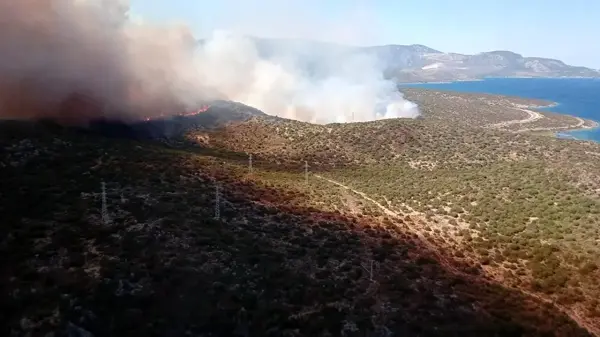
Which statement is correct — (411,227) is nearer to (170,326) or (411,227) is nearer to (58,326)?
(170,326)

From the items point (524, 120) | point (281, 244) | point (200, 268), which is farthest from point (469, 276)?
point (524, 120)

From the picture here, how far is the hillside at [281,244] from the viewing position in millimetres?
23188

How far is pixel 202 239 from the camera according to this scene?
29.9 m

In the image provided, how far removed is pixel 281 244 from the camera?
1264 inches

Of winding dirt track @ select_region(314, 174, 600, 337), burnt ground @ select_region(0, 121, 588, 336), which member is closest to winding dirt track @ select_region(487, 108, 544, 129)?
winding dirt track @ select_region(314, 174, 600, 337)

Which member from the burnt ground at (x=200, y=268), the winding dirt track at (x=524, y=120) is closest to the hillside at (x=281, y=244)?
the burnt ground at (x=200, y=268)

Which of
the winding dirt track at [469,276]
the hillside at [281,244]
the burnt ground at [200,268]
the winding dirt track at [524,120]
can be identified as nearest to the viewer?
the burnt ground at [200,268]

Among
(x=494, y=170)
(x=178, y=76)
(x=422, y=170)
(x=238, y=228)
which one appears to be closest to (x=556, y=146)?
(x=494, y=170)

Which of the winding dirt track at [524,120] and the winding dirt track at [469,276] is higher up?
the winding dirt track at [524,120]

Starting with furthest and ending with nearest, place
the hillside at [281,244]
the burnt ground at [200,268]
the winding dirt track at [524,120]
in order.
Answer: the winding dirt track at [524,120] < the hillside at [281,244] < the burnt ground at [200,268]

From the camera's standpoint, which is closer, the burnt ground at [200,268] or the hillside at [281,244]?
the burnt ground at [200,268]

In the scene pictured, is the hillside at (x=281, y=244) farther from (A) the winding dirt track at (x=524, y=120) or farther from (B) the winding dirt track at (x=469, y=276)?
(A) the winding dirt track at (x=524, y=120)

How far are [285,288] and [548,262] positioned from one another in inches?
885

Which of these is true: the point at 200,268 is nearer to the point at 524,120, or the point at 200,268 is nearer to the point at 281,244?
the point at 281,244
